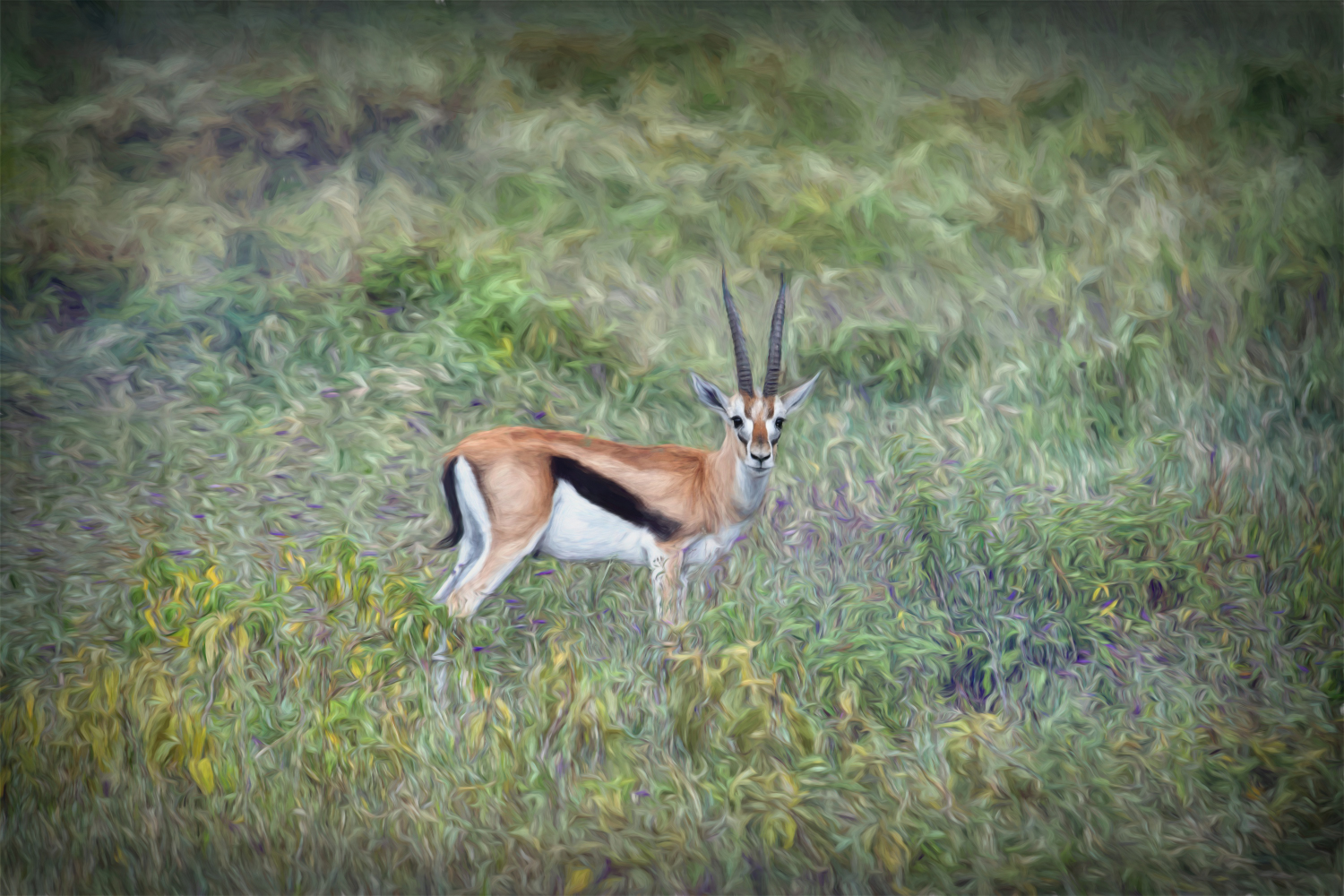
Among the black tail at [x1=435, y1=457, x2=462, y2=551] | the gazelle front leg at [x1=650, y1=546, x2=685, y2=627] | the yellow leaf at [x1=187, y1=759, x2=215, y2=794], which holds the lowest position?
the yellow leaf at [x1=187, y1=759, x2=215, y2=794]

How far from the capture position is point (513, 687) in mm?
2057

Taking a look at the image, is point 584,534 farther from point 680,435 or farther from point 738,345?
point 738,345

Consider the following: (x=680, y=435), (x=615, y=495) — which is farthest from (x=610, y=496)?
(x=680, y=435)

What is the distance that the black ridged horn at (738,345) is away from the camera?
2145mm

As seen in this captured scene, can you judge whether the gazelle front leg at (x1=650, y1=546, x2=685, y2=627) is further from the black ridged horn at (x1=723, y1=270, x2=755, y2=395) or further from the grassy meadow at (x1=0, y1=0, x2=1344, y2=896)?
the black ridged horn at (x1=723, y1=270, x2=755, y2=395)

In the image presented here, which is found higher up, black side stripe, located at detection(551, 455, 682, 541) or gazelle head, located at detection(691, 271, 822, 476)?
gazelle head, located at detection(691, 271, 822, 476)

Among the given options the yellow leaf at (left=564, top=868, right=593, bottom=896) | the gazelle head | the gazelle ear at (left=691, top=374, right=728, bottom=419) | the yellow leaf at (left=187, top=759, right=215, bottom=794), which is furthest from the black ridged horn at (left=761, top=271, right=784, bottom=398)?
the yellow leaf at (left=187, top=759, right=215, bottom=794)

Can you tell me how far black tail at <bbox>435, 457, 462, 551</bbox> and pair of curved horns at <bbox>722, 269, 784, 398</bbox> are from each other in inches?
30.0

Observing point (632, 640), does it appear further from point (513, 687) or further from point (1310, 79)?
point (1310, 79)

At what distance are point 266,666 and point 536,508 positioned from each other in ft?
2.52

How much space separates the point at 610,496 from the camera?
2117 millimetres

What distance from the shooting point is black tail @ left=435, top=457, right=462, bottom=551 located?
2107 mm

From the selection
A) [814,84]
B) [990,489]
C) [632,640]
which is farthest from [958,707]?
[814,84]

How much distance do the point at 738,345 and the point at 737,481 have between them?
13.8 inches
